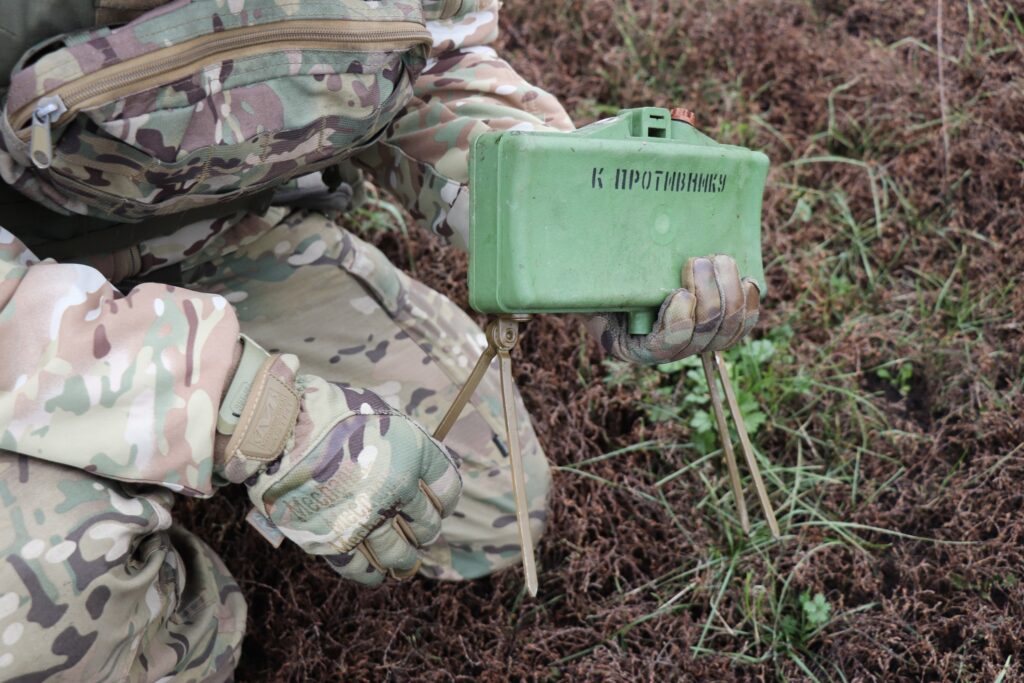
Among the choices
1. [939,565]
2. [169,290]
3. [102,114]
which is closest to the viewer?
[102,114]

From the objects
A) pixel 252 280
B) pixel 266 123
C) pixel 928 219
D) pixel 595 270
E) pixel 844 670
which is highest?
pixel 266 123

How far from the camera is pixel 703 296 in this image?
1.56 m

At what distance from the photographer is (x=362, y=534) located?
1.50m

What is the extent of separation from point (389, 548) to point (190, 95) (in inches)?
33.9

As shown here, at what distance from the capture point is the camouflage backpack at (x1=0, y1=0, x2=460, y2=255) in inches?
51.5

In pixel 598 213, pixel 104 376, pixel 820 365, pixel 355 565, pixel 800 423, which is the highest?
pixel 598 213

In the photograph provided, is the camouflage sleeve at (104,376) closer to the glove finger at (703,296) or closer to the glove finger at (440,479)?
the glove finger at (440,479)

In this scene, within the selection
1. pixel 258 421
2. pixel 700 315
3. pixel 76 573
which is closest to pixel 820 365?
pixel 700 315

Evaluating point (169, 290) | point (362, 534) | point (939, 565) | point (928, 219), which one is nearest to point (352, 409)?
point (362, 534)

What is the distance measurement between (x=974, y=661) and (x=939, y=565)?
0.22m

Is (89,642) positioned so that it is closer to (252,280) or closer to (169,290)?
(169,290)

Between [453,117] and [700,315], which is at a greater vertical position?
[453,117]

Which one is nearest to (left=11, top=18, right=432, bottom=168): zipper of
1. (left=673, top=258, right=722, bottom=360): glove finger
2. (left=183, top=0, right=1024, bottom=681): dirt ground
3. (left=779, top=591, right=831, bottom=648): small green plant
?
(left=673, top=258, right=722, bottom=360): glove finger

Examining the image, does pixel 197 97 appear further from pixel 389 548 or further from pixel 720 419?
pixel 720 419
